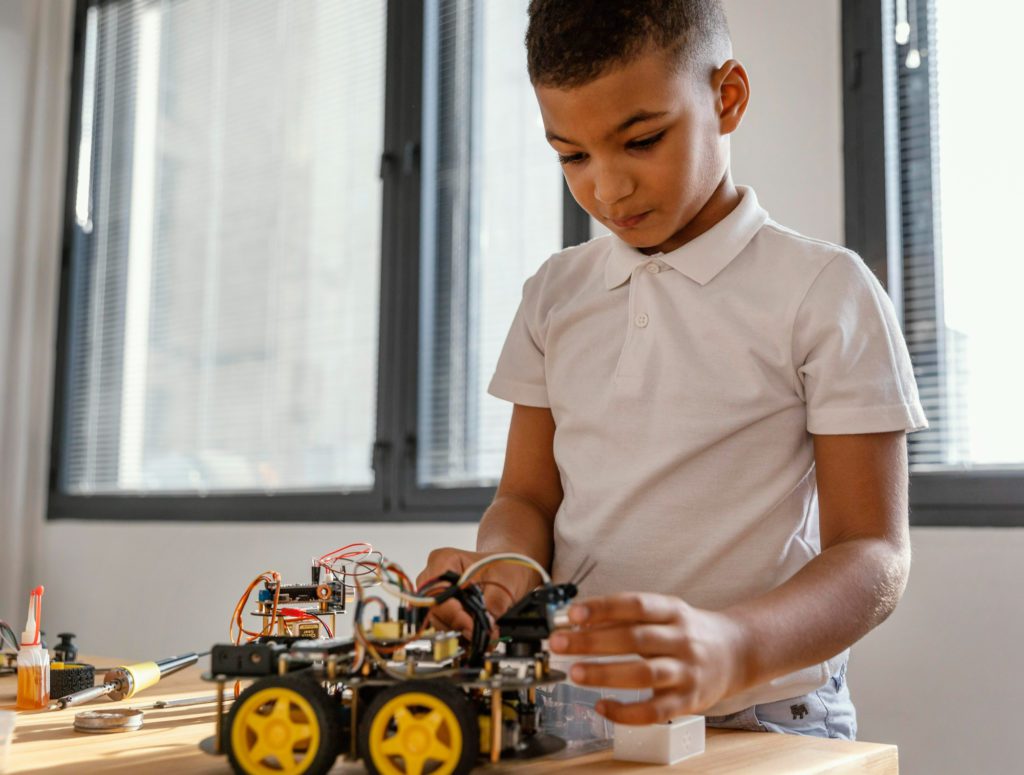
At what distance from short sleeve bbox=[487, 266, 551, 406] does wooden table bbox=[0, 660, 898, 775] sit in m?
0.43

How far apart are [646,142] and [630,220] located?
9 centimetres

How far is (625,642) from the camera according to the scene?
23.9 inches

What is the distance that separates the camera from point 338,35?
278cm

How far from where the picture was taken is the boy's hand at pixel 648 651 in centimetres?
60

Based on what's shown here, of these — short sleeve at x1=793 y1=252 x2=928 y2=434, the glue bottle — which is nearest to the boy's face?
short sleeve at x1=793 y1=252 x2=928 y2=434

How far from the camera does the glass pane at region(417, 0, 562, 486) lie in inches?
93.6

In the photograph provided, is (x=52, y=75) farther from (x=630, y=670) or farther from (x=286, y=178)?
(x=630, y=670)

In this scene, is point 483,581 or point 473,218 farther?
point 473,218

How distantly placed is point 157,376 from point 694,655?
2.73 m

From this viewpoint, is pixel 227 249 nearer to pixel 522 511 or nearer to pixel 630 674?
pixel 522 511

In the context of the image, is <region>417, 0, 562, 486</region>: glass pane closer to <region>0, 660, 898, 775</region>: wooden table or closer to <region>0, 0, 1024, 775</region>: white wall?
<region>0, 0, 1024, 775</region>: white wall

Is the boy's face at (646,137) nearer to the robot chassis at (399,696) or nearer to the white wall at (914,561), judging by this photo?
the robot chassis at (399,696)

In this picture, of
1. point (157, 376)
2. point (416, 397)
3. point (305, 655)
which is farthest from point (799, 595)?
point (157, 376)

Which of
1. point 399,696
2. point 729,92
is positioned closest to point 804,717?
point 399,696
